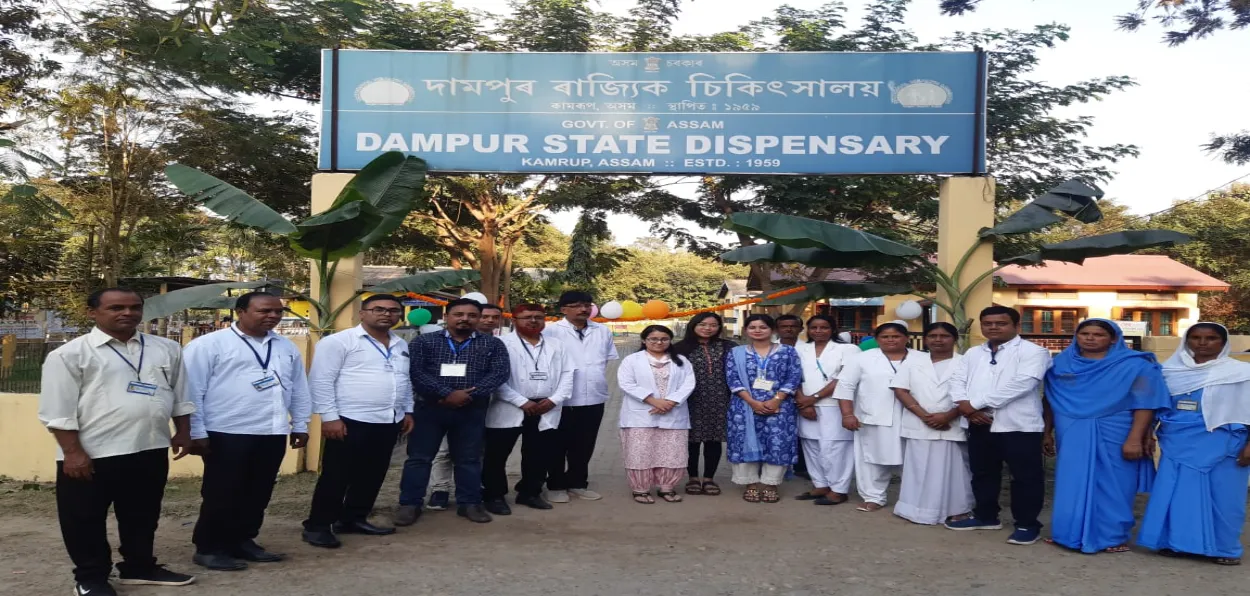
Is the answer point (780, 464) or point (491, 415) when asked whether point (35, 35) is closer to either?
point (491, 415)

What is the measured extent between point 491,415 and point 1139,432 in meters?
3.81

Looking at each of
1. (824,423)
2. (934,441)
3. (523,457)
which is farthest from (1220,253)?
(523,457)

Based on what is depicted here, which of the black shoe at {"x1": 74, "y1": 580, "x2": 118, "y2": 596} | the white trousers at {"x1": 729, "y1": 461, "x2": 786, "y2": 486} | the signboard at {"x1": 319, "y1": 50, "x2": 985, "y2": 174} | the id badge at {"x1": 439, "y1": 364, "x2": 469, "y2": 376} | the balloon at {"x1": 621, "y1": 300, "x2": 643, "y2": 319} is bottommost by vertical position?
the black shoe at {"x1": 74, "y1": 580, "x2": 118, "y2": 596}

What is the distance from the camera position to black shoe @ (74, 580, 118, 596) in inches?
153

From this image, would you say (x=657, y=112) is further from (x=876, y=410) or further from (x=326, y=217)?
(x=876, y=410)

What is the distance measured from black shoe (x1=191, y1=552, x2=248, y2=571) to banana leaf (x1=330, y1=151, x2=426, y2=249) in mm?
2797

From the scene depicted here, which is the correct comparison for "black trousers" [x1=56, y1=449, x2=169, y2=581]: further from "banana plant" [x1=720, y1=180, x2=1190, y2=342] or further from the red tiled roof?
the red tiled roof

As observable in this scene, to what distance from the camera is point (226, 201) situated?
21.3 ft

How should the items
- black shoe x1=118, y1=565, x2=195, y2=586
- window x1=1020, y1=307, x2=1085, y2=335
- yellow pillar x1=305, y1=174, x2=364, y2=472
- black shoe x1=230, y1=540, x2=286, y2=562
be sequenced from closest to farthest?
black shoe x1=118, y1=565, x2=195, y2=586 → black shoe x1=230, y1=540, x2=286, y2=562 → yellow pillar x1=305, y1=174, x2=364, y2=472 → window x1=1020, y1=307, x2=1085, y2=335

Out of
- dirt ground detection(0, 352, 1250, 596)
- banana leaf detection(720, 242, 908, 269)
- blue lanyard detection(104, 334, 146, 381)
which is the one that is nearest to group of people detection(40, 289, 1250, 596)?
blue lanyard detection(104, 334, 146, 381)

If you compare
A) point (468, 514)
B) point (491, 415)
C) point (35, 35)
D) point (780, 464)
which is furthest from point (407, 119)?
point (35, 35)

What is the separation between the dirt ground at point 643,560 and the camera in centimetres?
428

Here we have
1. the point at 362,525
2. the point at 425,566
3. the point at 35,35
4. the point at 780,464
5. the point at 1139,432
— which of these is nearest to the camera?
the point at 425,566

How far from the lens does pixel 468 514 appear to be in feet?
18.5
